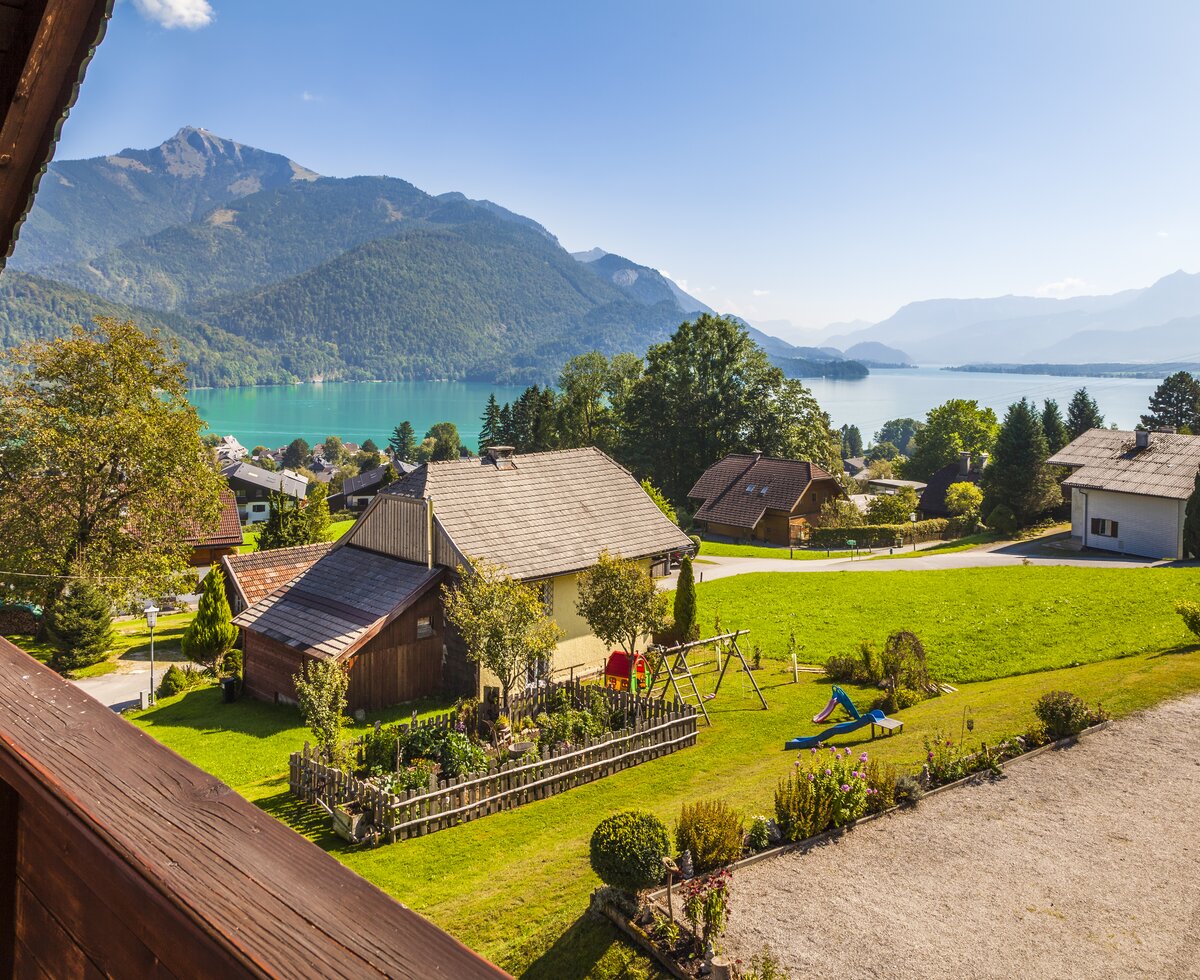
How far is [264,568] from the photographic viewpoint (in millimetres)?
32031

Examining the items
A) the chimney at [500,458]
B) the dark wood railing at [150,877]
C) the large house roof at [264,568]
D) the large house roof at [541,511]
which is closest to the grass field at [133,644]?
the large house roof at [264,568]

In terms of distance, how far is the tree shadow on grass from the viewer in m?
10.0

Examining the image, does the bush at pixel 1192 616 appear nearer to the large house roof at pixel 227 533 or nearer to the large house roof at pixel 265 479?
the large house roof at pixel 227 533

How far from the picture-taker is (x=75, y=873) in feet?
6.43

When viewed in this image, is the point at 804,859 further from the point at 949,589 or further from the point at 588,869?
the point at 949,589

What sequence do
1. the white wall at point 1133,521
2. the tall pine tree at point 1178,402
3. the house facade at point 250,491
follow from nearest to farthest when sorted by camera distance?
the white wall at point 1133,521 < the tall pine tree at point 1178,402 < the house facade at point 250,491

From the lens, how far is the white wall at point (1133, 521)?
43.2 m

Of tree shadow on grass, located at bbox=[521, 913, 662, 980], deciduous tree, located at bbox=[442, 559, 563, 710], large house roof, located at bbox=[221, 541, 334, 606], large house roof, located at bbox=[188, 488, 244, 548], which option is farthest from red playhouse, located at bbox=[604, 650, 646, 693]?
large house roof, located at bbox=[188, 488, 244, 548]

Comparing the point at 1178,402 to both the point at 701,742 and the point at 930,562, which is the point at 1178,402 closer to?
the point at 930,562

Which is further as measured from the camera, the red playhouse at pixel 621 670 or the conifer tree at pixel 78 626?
the conifer tree at pixel 78 626

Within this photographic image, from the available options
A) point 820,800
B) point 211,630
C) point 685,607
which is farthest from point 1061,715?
point 211,630

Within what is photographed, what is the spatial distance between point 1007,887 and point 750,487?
1980 inches

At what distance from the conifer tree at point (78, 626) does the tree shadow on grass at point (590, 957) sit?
87.6 feet

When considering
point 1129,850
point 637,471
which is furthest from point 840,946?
point 637,471
